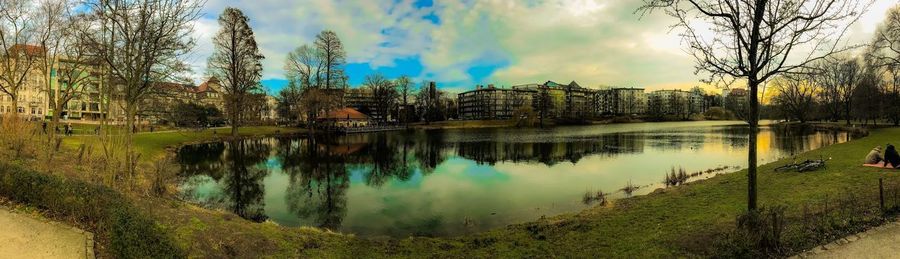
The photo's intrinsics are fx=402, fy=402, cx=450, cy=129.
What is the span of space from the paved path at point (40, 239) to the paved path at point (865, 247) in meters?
13.1

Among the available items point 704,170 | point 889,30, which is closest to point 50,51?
point 704,170

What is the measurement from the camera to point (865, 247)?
283 inches

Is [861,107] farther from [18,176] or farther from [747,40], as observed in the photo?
[18,176]

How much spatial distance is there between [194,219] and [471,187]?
11539mm

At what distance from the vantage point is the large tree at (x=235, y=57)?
4338 cm

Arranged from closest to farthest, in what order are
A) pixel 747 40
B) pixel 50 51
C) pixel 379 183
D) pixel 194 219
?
pixel 747 40, pixel 194 219, pixel 379 183, pixel 50 51

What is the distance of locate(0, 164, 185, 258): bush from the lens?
614cm

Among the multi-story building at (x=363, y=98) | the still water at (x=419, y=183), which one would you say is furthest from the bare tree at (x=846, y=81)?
the multi-story building at (x=363, y=98)

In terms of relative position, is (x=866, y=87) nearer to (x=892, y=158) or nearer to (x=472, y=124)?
(x=892, y=158)

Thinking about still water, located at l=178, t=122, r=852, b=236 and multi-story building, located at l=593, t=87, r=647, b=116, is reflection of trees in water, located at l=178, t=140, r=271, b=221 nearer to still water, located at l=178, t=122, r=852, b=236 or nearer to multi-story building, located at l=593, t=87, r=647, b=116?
still water, located at l=178, t=122, r=852, b=236

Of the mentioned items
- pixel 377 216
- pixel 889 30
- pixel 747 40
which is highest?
pixel 889 30

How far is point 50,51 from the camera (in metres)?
26.7

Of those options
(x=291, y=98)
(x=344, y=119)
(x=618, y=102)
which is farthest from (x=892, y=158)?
(x=618, y=102)

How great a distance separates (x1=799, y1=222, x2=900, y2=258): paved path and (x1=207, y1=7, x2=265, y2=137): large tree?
47715mm
